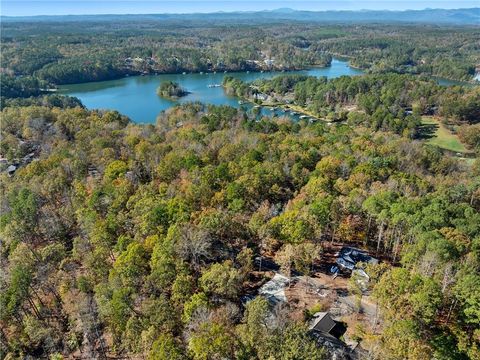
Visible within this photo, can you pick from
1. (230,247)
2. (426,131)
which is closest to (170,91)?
(426,131)

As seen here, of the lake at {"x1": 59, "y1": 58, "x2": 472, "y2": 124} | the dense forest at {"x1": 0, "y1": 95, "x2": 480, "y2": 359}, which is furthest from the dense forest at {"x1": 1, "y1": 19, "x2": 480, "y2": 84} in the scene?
the dense forest at {"x1": 0, "y1": 95, "x2": 480, "y2": 359}

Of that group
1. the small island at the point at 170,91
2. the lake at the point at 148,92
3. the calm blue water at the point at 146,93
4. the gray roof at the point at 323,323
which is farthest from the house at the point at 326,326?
the small island at the point at 170,91

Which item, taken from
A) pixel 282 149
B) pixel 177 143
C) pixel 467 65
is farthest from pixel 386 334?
pixel 467 65

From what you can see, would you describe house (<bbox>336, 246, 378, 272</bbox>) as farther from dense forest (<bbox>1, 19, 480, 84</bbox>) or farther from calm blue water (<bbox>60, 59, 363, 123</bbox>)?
dense forest (<bbox>1, 19, 480, 84</bbox>)

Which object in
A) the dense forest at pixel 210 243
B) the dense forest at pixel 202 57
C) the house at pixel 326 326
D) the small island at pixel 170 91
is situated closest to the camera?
the dense forest at pixel 210 243

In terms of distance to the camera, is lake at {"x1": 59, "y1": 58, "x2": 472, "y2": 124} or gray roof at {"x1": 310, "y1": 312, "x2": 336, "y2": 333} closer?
gray roof at {"x1": 310, "y1": 312, "x2": 336, "y2": 333}

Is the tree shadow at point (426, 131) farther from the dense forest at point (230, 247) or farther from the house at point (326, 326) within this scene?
the house at point (326, 326)

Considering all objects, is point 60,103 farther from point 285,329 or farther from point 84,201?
point 285,329
